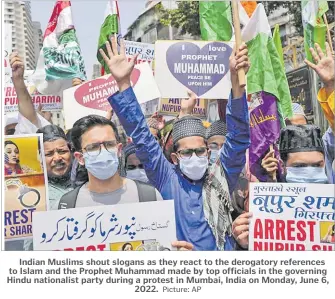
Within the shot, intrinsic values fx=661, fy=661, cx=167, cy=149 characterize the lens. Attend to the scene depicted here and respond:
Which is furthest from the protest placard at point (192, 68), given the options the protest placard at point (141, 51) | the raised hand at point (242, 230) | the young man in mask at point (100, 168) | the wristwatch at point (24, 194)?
the wristwatch at point (24, 194)

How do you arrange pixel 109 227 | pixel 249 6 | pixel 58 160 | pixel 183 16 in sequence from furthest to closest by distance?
pixel 249 6 → pixel 183 16 → pixel 58 160 → pixel 109 227

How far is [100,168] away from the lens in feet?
15.2

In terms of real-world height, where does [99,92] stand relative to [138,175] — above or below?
above

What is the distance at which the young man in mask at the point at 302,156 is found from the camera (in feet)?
15.7

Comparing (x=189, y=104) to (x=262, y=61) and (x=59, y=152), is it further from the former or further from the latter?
(x=59, y=152)

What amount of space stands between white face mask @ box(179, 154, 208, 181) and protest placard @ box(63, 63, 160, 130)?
54cm

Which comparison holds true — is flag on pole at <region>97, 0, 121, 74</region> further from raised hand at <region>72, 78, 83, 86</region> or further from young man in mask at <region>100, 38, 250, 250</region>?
raised hand at <region>72, 78, 83, 86</region>

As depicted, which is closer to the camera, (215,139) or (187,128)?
(187,128)

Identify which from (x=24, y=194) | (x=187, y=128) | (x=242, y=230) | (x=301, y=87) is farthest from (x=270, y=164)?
(x=24, y=194)

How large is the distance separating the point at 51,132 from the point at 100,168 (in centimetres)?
50

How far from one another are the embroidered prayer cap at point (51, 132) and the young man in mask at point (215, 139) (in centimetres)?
107

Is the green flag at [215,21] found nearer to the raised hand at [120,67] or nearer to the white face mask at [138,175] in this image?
the raised hand at [120,67]

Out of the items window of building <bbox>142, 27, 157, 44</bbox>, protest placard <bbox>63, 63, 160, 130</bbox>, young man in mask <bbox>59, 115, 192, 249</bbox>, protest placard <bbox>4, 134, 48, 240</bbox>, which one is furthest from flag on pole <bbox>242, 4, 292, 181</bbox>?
protest placard <bbox>4, 134, 48, 240</bbox>

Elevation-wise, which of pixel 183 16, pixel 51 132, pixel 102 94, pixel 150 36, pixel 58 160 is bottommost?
pixel 58 160
